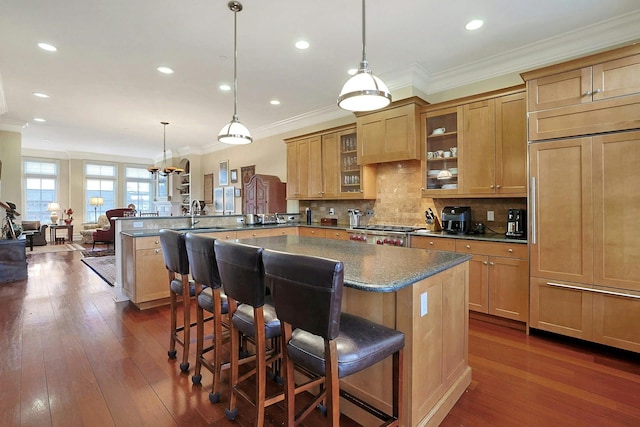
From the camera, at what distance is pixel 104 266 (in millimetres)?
6059

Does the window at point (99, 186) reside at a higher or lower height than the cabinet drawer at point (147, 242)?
higher

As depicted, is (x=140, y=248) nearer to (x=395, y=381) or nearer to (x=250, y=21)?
(x=250, y=21)

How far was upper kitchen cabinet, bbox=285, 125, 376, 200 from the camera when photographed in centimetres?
486

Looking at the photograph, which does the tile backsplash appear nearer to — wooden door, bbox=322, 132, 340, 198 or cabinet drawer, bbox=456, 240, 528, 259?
wooden door, bbox=322, 132, 340, 198

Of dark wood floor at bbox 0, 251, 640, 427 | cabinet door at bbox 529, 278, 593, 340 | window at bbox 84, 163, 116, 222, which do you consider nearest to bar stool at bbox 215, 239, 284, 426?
dark wood floor at bbox 0, 251, 640, 427

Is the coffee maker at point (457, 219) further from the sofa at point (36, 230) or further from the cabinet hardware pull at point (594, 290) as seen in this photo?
the sofa at point (36, 230)

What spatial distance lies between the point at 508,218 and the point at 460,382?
2082 mm

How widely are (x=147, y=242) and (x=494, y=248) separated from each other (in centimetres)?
388

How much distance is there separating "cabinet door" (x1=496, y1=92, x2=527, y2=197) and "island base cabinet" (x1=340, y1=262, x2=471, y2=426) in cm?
185

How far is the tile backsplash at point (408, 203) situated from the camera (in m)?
3.71

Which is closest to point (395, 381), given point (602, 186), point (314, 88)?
point (602, 186)

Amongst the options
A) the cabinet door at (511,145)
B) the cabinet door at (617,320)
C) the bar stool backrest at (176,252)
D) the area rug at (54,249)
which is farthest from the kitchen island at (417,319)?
the area rug at (54,249)

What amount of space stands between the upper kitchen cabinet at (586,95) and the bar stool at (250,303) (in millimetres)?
2854

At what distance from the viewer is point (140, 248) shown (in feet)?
12.2
